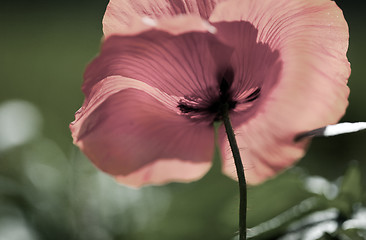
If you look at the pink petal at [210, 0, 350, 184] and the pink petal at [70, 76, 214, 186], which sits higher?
the pink petal at [210, 0, 350, 184]

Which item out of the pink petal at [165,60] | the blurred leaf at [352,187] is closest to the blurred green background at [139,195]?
the blurred leaf at [352,187]

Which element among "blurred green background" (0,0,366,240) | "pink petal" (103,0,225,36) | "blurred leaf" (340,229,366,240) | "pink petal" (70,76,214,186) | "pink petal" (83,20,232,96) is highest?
"pink petal" (103,0,225,36)

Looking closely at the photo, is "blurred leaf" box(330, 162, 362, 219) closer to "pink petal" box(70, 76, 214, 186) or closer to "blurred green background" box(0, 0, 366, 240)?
"blurred green background" box(0, 0, 366, 240)

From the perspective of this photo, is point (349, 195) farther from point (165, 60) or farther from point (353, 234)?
point (165, 60)

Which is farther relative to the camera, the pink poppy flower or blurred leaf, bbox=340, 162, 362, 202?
blurred leaf, bbox=340, 162, 362, 202

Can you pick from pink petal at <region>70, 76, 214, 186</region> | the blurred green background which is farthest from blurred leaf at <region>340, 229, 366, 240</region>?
pink petal at <region>70, 76, 214, 186</region>

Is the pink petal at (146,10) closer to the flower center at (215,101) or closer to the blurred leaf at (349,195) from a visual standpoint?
the flower center at (215,101)

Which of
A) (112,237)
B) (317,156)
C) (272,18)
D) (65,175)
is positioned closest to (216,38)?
→ (272,18)

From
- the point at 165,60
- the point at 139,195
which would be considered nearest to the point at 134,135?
the point at 165,60
